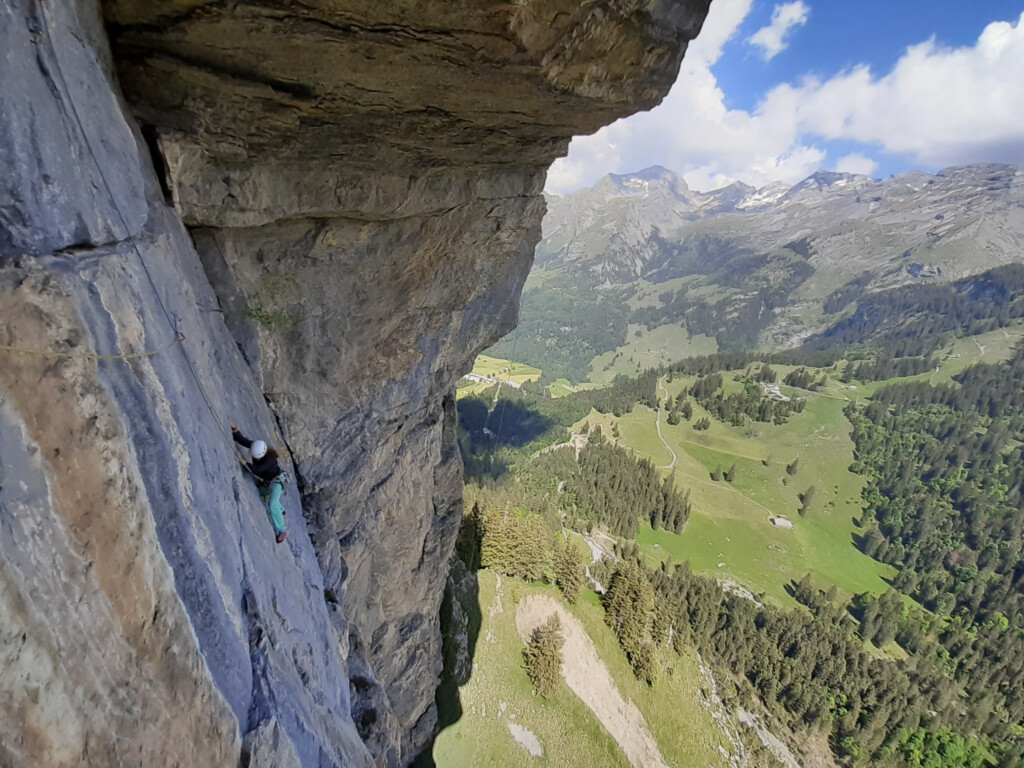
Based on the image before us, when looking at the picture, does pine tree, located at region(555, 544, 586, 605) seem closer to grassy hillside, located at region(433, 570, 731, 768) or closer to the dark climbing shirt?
grassy hillside, located at region(433, 570, 731, 768)

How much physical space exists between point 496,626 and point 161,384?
2625cm

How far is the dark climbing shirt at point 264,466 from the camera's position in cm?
780

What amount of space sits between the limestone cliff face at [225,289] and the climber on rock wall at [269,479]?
385 millimetres

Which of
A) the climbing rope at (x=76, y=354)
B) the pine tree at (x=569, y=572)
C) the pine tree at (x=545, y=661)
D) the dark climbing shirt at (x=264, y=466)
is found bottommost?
the pine tree at (x=545, y=661)

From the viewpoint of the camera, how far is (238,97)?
6695 mm

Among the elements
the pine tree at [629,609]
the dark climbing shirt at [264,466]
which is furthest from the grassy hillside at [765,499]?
the dark climbing shirt at [264,466]

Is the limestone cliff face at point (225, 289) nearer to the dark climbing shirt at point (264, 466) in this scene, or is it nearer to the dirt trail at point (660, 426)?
the dark climbing shirt at point (264, 466)

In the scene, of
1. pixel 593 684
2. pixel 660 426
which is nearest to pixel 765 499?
pixel 660 426

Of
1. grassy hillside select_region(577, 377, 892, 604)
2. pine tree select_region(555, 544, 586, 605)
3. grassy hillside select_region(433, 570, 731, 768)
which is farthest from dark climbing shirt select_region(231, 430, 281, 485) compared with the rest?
grassy hillside select_region(577, 377, 892, 604)

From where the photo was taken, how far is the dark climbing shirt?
780cm

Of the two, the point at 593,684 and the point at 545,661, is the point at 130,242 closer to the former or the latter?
the point at 545,661

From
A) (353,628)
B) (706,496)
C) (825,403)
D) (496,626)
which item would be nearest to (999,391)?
(825,403)

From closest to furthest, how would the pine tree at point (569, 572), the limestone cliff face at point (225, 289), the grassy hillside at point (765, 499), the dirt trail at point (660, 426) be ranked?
the limestone cliff face at point (225, 289) < the pine tree at point (569, 572) < the grassy hillside at point (765, 499) < the dirt trail at point (660, 426)

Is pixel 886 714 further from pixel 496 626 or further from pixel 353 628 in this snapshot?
pixel 353 628
